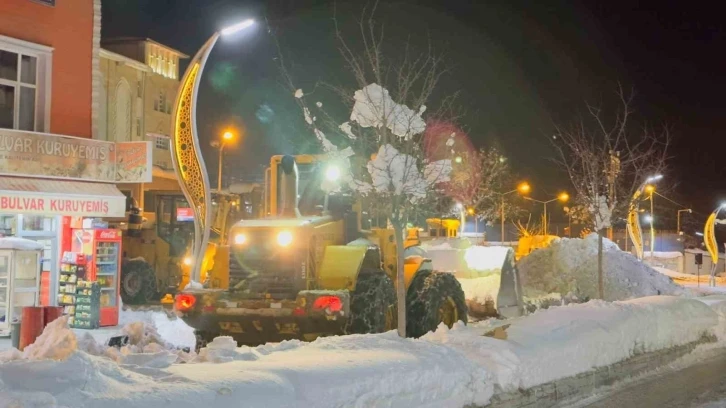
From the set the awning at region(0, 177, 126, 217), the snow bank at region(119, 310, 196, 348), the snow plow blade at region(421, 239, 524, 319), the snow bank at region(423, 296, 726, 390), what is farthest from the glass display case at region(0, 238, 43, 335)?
the snow bank at region(423, 296, 726, 390)

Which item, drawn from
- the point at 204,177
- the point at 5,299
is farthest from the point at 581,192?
the point at 5,299

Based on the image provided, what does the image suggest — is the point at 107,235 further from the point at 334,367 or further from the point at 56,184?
the point at 334,367

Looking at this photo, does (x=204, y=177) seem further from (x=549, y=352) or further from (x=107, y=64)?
(x=107, y=64)

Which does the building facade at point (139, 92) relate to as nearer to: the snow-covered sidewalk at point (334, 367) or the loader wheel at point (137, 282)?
the loader wheel at point (137, 282)

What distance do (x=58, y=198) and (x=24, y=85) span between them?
8.20ft

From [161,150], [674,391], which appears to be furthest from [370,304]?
[161,150]

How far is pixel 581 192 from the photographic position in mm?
19328

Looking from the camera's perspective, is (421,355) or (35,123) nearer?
(421,355)

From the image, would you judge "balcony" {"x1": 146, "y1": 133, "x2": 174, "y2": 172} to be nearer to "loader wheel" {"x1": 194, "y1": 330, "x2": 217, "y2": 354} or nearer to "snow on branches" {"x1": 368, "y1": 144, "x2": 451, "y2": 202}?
"loader wheel" {"x1": 194, "y1": 330, "x2": 217, "y2": 354}

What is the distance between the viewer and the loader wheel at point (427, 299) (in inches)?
499

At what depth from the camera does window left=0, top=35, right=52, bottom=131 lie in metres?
15.8

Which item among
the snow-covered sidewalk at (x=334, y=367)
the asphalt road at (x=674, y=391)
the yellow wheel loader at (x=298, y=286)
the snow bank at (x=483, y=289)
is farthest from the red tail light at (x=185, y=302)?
the snow bank at (x=483, y=289)

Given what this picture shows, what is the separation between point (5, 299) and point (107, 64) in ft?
72.6

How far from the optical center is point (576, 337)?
36.5ft
